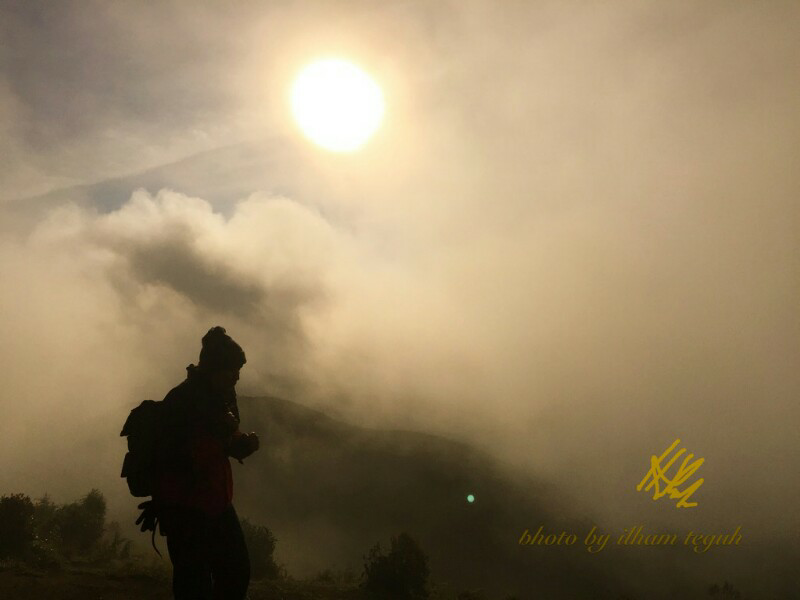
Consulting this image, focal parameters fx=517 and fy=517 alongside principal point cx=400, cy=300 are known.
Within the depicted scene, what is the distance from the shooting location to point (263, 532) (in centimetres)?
2169

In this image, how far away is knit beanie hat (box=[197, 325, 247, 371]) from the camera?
4809 millimetres

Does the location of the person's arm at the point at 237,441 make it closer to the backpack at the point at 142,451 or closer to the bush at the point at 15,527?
the backpack at the point at 142,451

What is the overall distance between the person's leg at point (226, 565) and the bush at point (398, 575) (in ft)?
37.3

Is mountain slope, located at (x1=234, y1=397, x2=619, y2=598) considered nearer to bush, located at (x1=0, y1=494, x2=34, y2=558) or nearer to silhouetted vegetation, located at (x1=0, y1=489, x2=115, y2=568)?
silhouetted vegetation, located at (x1=0, y1=489, x2=115, y2=568)

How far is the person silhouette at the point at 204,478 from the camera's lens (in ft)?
14.0

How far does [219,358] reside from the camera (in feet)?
15.8

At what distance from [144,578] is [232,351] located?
1168 cm

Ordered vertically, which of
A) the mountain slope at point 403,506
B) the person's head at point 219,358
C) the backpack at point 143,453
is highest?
the mountain slope at point 403,506

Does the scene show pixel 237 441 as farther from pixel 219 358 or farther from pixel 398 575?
pixel 398 575

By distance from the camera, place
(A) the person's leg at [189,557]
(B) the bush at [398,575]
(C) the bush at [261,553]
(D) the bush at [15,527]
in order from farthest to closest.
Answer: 1. (C) the bush at [261,553]
2. (D) the bush at [15,527]
3. (B) the bush at [398,575]
4. (A) the person's leg at [189,557]

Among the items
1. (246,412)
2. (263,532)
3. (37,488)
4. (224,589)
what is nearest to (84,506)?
(263,532)

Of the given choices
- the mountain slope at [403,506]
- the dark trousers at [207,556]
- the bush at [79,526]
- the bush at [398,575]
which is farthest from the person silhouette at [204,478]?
the mountain slope at [403,506]

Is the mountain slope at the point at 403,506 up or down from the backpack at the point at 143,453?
up

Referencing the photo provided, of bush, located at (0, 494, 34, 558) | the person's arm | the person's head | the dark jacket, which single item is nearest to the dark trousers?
the dark jacket
